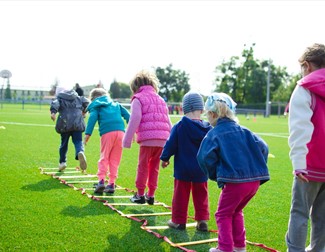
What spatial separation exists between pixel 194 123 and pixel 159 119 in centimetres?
119

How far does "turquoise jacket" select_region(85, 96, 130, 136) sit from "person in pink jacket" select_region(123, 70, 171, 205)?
2.82 feet

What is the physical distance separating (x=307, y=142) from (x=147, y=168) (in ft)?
9.33

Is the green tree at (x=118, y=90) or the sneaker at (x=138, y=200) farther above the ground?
the green tree at (x=118, y=90)

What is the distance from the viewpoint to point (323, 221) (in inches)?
149

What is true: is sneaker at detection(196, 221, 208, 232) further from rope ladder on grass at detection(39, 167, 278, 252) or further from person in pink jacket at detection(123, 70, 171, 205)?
person in pink jacket at detection(123, 70, 171, 205)

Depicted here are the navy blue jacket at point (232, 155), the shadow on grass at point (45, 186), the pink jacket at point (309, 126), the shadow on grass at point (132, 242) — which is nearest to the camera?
the pink jacket at point (309, 126)

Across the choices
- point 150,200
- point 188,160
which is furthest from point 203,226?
point 150,200

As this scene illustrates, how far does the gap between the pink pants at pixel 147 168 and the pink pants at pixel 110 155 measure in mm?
943

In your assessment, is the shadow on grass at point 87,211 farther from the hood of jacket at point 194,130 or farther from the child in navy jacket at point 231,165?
the child in navy jacket at point 231,165

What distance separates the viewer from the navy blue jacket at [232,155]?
3758 millimetres

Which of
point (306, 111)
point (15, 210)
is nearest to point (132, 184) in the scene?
point (15, 210)

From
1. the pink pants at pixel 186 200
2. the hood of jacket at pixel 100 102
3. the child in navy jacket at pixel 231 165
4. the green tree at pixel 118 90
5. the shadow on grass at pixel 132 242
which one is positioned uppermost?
the green tree at pixel 118 90

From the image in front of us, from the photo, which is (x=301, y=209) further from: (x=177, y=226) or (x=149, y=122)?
(x=149, y=122)

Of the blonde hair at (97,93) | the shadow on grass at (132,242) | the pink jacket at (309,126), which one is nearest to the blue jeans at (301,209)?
the pink jacket at (309,126)
